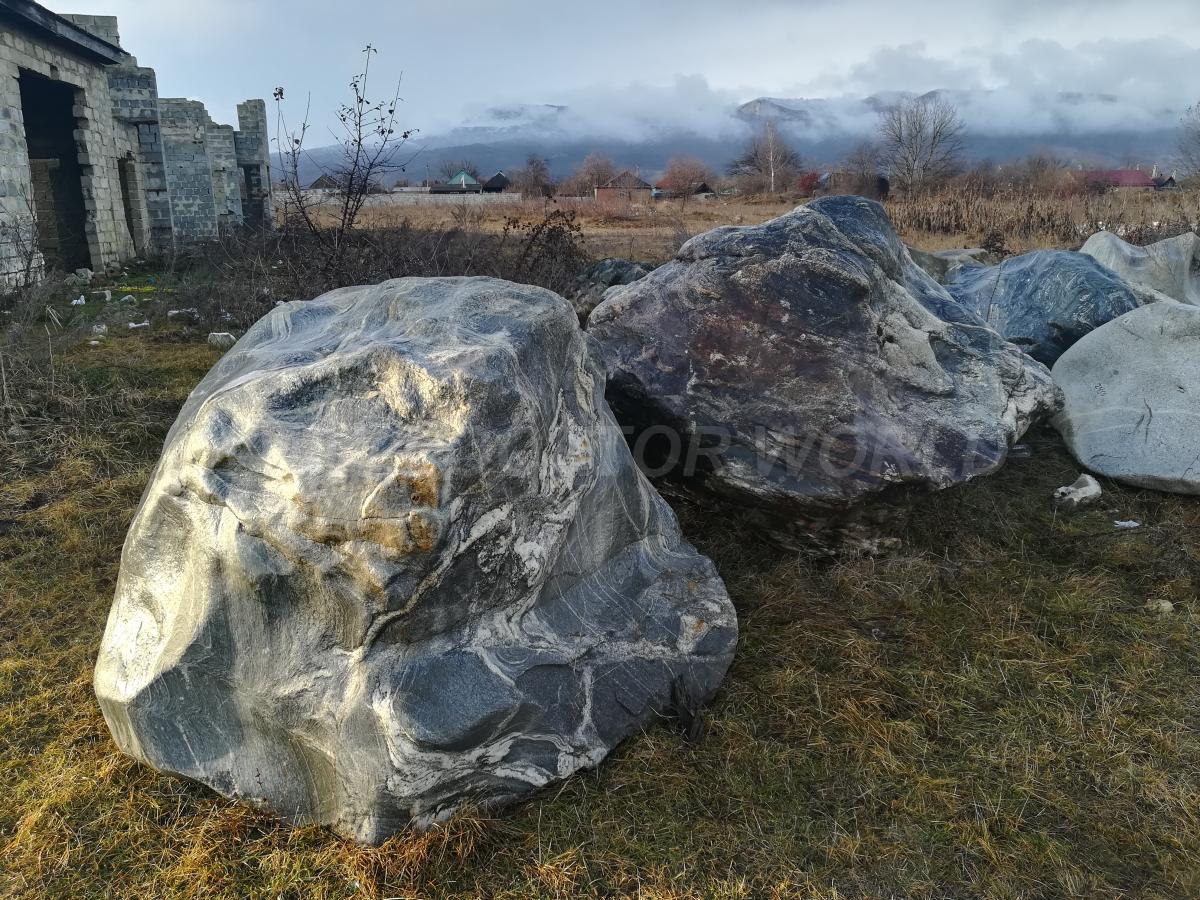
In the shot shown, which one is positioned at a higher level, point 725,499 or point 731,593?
point 725,499

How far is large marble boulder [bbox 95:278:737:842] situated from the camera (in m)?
2.04

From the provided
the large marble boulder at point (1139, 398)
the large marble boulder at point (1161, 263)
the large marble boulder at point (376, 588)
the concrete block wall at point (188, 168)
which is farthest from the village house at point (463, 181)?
the large marble boulder at point (376, 588)

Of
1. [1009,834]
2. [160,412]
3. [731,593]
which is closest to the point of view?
[1009,834]

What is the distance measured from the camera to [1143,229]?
39.4ft

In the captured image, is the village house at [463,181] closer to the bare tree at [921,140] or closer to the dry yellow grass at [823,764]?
the bare tree at [921,140]

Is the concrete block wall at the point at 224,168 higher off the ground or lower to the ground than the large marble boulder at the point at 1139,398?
higher

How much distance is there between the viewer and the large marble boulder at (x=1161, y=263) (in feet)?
20.4

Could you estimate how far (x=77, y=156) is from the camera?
43.0 ft

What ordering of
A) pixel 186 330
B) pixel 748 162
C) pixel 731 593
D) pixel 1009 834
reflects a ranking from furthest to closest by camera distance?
pixel 748 162 → pixel 186 330 → pixel 731 593 → pixel 1009 834

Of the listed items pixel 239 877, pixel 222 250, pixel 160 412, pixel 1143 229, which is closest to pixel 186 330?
pixel 160 412

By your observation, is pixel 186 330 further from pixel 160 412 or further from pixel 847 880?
pixel 847 880

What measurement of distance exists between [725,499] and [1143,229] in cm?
1159

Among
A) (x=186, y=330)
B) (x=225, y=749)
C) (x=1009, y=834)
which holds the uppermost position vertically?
(x=186, y=330)

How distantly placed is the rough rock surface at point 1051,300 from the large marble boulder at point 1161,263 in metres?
0.72
